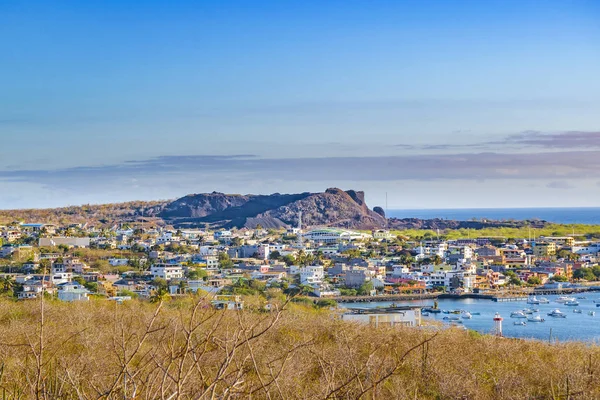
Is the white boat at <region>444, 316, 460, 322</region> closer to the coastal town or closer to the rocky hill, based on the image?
the coastal town

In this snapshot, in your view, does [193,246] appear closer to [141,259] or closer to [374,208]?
[141,259]

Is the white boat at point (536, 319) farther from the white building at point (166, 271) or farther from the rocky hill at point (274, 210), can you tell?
the rocky hill at point (274, 210)

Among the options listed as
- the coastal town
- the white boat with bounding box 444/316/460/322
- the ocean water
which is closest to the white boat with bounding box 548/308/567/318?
the white boat with bounding box 444/316/460/322

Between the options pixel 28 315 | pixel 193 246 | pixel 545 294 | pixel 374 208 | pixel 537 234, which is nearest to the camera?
pixel 28 315

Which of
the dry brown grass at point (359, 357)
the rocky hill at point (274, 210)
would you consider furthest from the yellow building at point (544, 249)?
the rocky hill at point (274, 210)

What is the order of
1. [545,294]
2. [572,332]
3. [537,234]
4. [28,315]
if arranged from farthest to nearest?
1. [537,234]
2. [545,294]
3. [572,332]
4. [28,315]

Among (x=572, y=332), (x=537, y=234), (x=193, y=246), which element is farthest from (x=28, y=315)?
(x=537, y=234)
